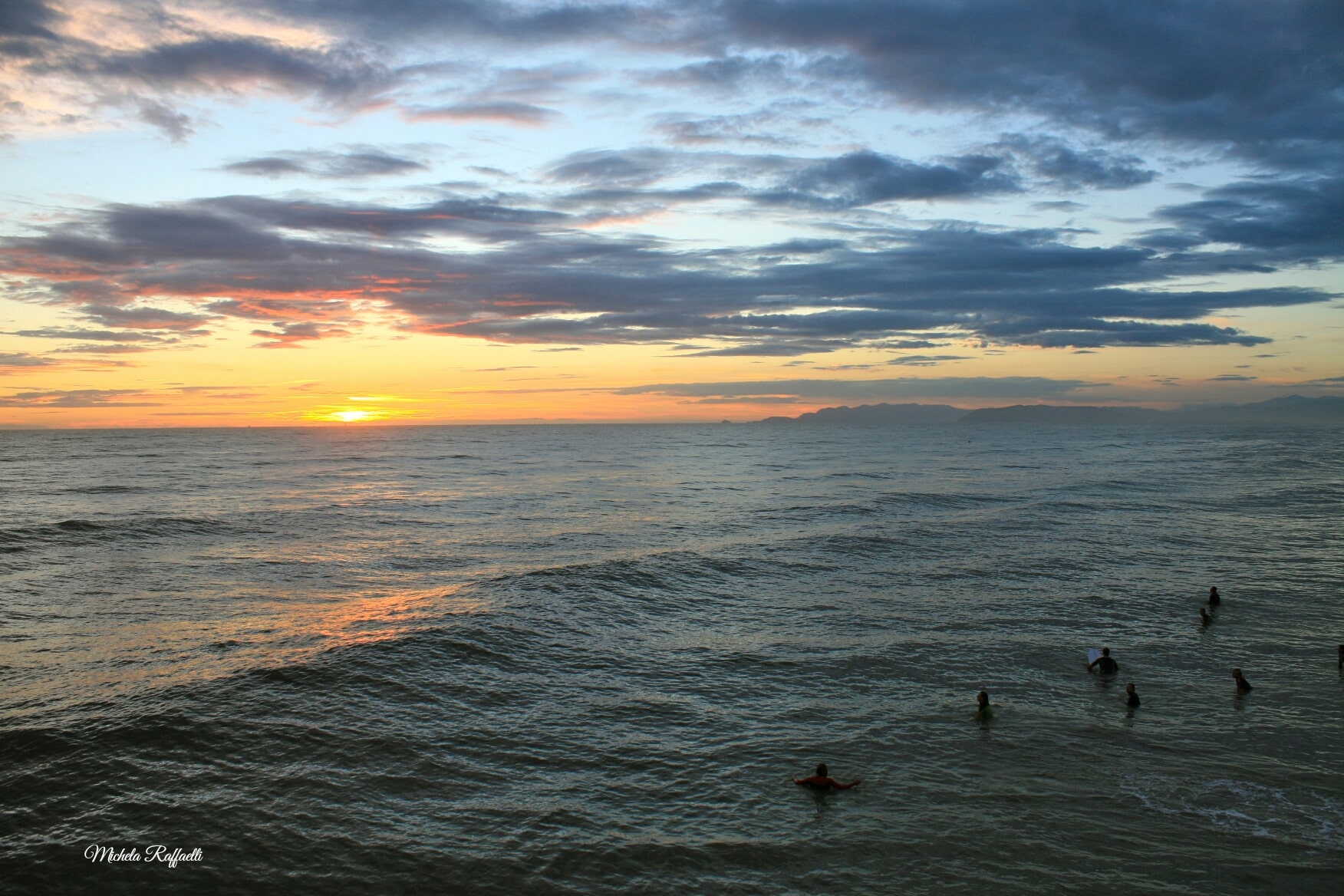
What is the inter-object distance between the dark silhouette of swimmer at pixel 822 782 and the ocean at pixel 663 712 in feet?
0.67

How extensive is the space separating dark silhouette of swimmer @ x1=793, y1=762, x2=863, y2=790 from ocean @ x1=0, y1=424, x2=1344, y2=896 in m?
0.20

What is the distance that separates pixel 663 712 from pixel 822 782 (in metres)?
5.88

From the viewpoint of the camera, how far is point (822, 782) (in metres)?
16.3

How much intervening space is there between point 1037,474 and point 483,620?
8236 cm

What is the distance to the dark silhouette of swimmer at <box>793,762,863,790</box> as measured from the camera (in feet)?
53.4

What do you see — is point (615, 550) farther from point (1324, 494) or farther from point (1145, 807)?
point (1324, 494)

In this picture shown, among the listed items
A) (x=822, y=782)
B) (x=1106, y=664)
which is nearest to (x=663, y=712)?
(x=822, y=782)

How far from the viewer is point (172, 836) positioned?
1499 cm

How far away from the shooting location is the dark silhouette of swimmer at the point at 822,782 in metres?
16.3

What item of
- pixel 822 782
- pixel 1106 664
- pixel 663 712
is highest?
pixel 1106 664

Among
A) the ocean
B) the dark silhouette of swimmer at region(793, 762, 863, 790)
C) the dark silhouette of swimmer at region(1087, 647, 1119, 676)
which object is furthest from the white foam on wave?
the dark silhouette of swimmer at region(1087, 647, 1119, 676)

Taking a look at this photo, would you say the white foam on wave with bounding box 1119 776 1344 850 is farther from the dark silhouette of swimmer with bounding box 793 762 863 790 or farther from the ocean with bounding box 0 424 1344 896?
the dark silhouette of swimmer with bounding box 793 762 863 790

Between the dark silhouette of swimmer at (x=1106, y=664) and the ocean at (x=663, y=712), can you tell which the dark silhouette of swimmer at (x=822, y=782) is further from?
the dark silhouette of swimmer at (x=1106, y=664)

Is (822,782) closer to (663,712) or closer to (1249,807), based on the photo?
(663,712)
